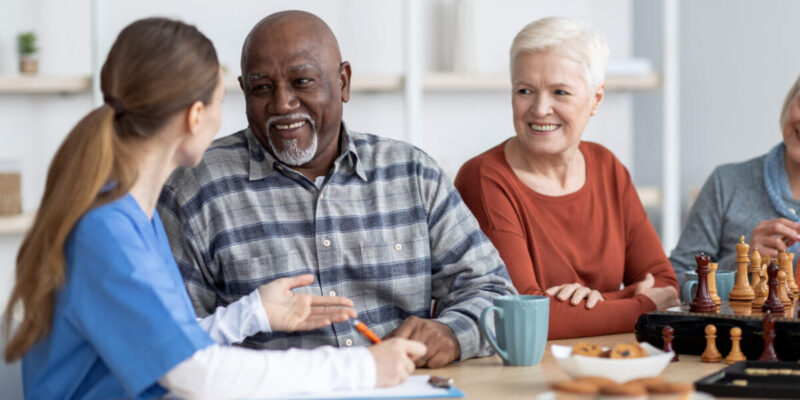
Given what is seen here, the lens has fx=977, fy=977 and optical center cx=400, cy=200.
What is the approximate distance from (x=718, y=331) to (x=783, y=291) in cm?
27

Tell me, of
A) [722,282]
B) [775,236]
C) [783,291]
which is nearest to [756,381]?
[783,291]

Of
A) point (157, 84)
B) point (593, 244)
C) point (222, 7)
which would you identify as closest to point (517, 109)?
point (593, 244)

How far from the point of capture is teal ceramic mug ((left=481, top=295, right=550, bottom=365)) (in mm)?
1613

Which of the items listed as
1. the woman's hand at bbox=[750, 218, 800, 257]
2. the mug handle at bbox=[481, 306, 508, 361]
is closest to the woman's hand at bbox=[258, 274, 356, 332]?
the mug handle at bbox=[481, 306, 508, 361]

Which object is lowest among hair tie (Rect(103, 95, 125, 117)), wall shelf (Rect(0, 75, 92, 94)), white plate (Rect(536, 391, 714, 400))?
white plate (Rect(536, 391, 714, 400))

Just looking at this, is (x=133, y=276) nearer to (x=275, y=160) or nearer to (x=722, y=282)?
(x=275, y=160)

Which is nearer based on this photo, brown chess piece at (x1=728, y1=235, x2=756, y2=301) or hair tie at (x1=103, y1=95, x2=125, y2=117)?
hair tie at (x1=103, y1=95, x2=125, y2=117)

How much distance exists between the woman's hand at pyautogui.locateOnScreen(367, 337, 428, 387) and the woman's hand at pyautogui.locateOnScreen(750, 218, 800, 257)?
42.6 inches

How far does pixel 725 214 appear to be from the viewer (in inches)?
101

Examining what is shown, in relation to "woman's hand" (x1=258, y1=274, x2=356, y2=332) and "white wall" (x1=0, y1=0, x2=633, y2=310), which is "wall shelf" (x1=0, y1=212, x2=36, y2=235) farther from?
"woman's hand" (x1=258, y1=274, x2=356, y2=332)

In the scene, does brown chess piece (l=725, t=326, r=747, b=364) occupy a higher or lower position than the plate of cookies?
lower

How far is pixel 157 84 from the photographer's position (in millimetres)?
1438

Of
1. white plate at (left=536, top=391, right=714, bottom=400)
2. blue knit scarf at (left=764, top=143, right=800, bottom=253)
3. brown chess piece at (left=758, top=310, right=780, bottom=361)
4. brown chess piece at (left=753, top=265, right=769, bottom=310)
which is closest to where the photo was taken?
white plate at (left=536, top=391, right=714, bottom=400)

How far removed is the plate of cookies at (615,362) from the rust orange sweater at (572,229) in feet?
2.04
